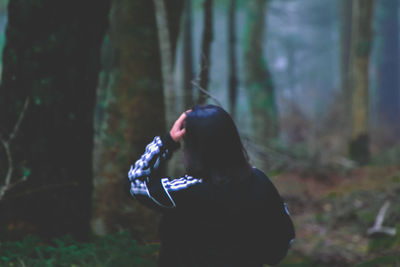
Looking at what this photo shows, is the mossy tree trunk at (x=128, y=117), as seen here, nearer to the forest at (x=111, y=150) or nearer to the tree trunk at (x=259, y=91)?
the forest at (x=111, y=150)

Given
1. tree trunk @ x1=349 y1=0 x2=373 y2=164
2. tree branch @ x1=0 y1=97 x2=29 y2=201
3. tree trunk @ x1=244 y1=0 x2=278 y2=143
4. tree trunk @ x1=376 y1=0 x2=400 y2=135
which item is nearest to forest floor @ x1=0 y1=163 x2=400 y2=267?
tree branch @ x1=0 y1=97 x2=29 y2=201

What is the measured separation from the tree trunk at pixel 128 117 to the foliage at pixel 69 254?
1762 millimetres

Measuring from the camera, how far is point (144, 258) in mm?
4094

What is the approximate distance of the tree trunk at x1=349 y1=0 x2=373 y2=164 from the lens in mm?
12898

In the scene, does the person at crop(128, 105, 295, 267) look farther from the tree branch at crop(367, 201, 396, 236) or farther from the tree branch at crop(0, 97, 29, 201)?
the tree branch at crop(367, 201, 396, 236)

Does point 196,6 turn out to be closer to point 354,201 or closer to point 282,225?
point 354,201

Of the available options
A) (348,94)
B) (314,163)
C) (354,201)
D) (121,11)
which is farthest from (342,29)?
(121,11)

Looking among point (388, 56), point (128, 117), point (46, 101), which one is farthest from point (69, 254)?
point (388, 56)

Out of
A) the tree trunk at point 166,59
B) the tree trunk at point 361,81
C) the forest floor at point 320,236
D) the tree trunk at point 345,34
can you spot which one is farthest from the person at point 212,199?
the tree trunk at point 345,34

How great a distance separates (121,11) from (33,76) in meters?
2.72

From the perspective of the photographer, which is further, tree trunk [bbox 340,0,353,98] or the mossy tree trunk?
tree trunk [bbox 340,0,353,98]

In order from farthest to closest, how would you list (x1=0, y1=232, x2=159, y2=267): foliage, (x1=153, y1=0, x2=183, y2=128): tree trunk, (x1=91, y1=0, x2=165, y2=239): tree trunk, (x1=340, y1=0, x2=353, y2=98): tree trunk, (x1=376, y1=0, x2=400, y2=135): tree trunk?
1. (x1=376, y1=0, x2=400, y2=135): tree trunk
2. (x1=340, y1=0, x2=353, y2=98): tree trunk
3. (x1=153, y1=0, x2=183, y2=128): tree trunk
4. (x1=91, y1=0, x2=165, y2=239): tree trunk
5. (x1=0, y1=232, x2=159, y2=267): foliage

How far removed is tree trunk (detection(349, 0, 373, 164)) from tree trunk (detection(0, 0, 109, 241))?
396 inches

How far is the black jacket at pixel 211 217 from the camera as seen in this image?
2689mm
